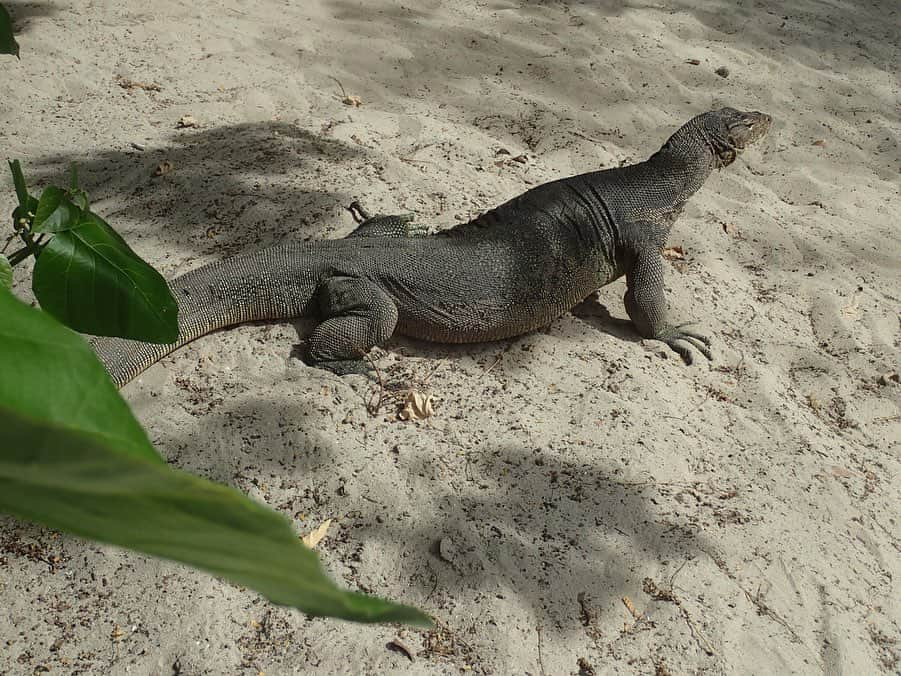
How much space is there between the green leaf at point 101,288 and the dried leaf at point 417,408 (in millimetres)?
2161

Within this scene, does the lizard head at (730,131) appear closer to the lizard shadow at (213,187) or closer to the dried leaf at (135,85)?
the lizard shadow at (213,187)

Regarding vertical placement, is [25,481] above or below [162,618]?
above

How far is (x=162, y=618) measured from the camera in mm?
2799

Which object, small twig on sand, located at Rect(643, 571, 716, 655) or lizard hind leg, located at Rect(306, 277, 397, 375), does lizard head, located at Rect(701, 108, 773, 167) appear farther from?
small twig on sand, located at Rect(643, 571, 716, 655)

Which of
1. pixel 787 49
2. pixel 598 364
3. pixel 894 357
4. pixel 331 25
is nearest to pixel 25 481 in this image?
pixel 598 364

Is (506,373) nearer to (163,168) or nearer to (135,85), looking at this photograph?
(163,168)

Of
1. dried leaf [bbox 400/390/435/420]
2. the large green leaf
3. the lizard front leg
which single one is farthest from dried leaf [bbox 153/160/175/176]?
the large green leaf

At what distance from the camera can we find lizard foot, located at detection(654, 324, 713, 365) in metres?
4.42

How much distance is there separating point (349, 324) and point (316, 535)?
50.5 inches

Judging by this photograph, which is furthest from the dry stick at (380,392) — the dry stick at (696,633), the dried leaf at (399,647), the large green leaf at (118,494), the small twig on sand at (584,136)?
the large green leaf at (118,494)

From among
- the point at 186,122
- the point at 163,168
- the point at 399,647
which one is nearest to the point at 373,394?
the point at 399,647

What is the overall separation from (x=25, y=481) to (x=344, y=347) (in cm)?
375

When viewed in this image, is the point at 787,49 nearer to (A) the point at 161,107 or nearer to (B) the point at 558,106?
(B) the point at 558,106

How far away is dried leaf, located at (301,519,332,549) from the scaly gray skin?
1022 millimetres
